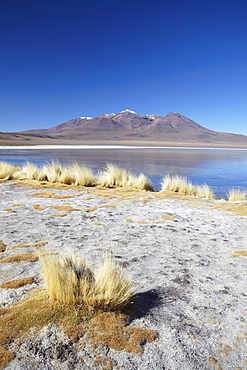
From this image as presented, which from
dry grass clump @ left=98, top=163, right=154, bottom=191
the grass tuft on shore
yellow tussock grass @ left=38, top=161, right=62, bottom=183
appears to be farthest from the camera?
yellow tussock grass @ left=38, top=161, right=62, bottom=183

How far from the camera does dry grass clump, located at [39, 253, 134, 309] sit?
2.10 metres

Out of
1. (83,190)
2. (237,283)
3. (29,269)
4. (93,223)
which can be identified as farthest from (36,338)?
(83,190)

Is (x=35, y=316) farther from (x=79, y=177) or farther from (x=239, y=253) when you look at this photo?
(x=79, y=177)

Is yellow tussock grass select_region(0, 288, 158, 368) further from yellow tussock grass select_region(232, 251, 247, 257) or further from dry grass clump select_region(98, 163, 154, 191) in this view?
dry grass clump select_region(98, 163, 154, 191)

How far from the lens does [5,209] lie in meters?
5.36

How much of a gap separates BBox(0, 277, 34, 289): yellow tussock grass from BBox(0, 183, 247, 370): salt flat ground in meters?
0.05

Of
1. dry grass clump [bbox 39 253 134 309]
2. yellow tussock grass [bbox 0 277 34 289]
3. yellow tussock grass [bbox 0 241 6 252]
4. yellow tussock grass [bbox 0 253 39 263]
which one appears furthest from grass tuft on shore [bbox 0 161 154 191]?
dry grass clump [bbox 39 253 134 309]

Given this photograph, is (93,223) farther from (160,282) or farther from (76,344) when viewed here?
(76,344)

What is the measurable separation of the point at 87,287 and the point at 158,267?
1036mm

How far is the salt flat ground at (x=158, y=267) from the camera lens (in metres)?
1.71

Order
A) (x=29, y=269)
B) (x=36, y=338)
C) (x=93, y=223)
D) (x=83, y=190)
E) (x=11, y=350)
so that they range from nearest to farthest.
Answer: (x=11, y=350), (x=36, y=338), (x=29, y=269), (x=93, y=223), (x=83, y=190)

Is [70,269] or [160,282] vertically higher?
[70,269]

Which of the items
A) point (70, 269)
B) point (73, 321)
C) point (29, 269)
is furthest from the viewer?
point (29, 269)

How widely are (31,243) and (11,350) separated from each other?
199cm
